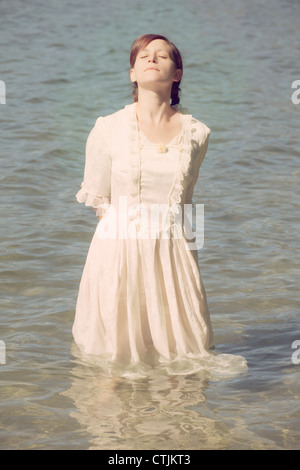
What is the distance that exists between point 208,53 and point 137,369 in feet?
46.3

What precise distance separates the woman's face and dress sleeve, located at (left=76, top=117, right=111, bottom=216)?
32cm

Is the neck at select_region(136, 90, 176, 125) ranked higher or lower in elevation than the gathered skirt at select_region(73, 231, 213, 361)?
higher

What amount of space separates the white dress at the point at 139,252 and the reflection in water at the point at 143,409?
164mm

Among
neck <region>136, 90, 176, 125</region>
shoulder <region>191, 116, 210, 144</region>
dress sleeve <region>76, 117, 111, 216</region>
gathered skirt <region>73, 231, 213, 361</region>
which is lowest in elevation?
gathered skirt <region>73, 231, 213, 361</region>

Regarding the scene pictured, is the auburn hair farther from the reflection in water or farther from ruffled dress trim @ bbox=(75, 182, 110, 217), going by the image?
the reflection in water

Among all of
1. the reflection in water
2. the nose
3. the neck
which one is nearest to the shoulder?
the neck

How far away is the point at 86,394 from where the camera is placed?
5000 millimetres

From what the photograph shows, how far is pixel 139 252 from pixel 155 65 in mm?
965

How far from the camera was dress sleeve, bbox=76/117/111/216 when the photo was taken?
190 inches

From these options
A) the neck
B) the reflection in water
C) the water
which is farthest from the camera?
the neck

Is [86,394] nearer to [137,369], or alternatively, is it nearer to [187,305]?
[137,369]

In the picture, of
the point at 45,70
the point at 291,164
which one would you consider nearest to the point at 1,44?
the point at 45,70

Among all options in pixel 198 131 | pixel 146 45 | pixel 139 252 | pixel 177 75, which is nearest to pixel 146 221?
pixel 139 252

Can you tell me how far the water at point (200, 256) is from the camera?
15.4ft
